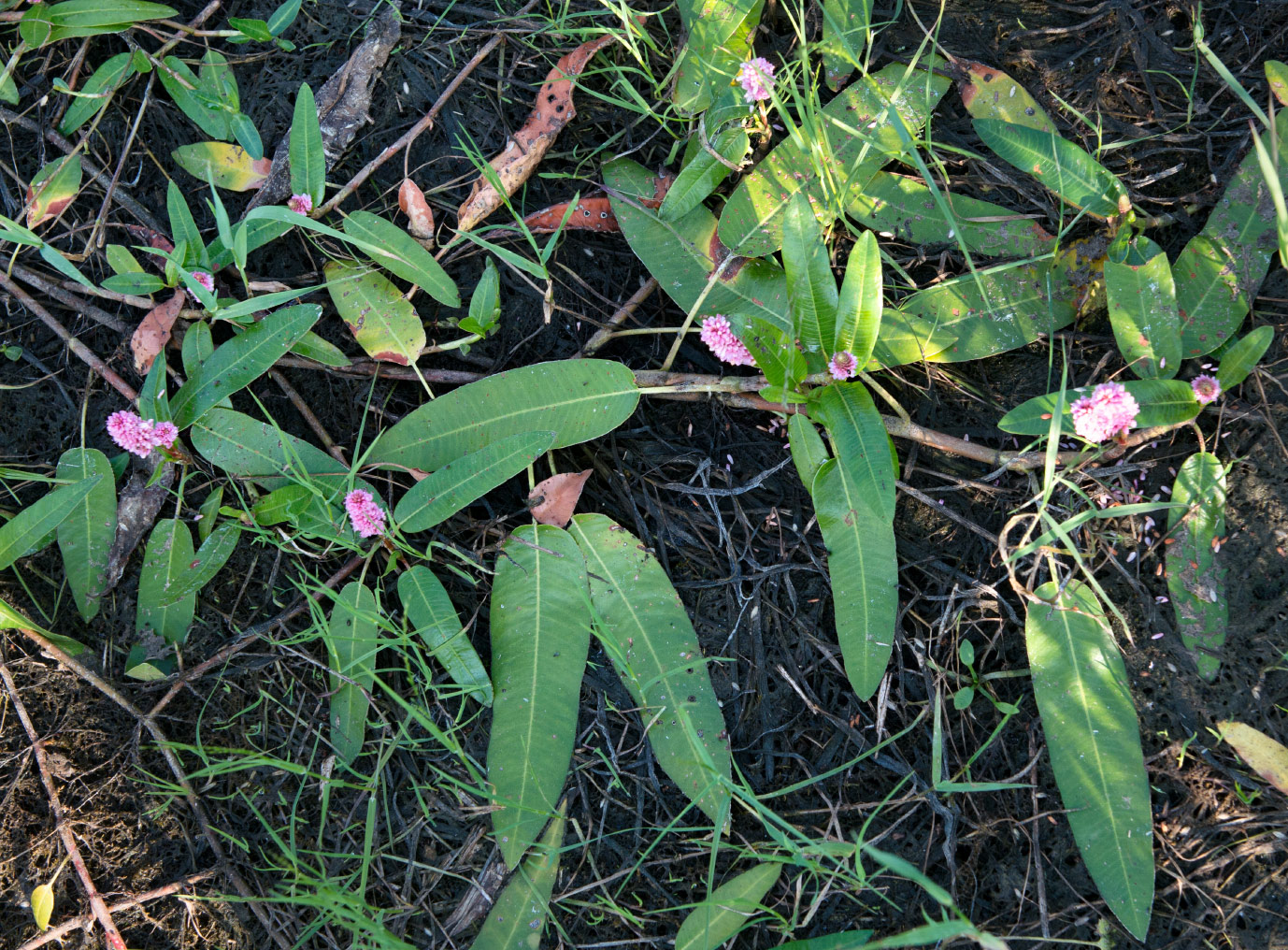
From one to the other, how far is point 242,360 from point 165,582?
531 millimetres

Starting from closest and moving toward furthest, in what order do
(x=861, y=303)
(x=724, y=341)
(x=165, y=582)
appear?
(x=861, y=303) → (x=724, y=341) → (x=165, y=582)

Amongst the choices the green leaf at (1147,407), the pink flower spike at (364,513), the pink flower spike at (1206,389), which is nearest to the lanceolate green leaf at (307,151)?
the pink flower spike at (364,513)

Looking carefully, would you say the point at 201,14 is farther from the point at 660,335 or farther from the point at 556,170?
the point at 660,335

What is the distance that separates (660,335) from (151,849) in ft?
5.38

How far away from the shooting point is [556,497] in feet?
5.98

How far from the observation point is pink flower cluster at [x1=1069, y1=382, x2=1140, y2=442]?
1.63 meters

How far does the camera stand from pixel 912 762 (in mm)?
1782

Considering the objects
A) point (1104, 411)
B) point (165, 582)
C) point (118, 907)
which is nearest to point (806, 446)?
point (1104, 411)

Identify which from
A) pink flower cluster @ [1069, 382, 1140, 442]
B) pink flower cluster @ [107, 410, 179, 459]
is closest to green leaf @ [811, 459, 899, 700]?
pink flower cluster @ [1069, 382, 1140, 442]

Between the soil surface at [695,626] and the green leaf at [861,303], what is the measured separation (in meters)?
0.26

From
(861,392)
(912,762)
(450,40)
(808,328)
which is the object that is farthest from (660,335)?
(912,762)

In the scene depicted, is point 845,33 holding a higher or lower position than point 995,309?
higher

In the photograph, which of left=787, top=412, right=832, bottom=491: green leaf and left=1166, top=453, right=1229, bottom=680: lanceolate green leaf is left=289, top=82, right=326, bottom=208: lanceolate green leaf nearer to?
left=787, top=412, right=832, bottom=491: green leaf

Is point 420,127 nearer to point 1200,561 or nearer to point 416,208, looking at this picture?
point 416,208
